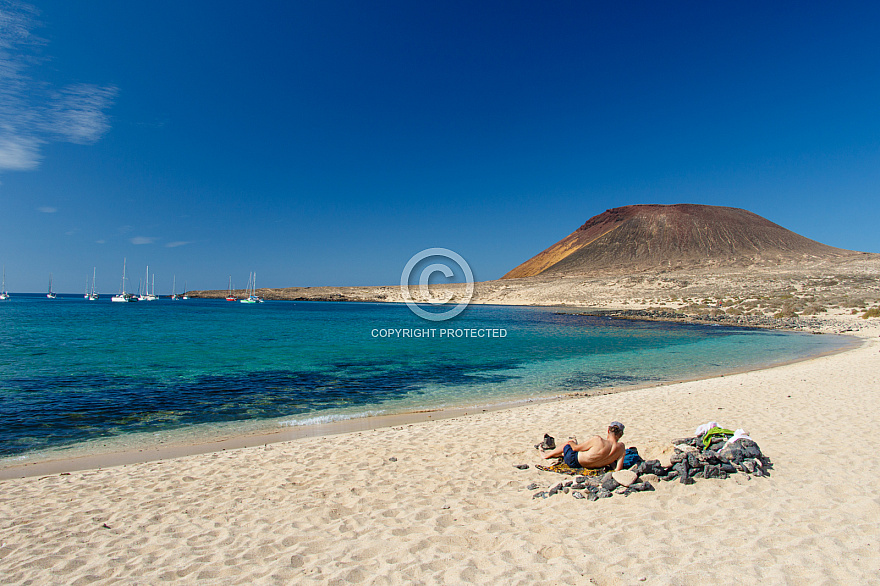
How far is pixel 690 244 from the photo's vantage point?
115125 mm

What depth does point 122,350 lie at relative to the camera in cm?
2252

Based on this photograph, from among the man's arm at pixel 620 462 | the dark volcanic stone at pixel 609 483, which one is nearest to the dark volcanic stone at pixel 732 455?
the man's arm at pixel 620 462

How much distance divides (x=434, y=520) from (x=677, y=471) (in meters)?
3.51

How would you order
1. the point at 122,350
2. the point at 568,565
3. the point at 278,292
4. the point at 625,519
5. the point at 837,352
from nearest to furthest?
1. the point at 568,565
2. the point at 625,519
3. the point at 837,352
4. the point at 122,350
5. the point at 278,292

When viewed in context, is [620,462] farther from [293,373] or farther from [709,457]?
[293,373]

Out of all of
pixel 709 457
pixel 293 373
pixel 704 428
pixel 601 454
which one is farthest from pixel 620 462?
pixel 293 373

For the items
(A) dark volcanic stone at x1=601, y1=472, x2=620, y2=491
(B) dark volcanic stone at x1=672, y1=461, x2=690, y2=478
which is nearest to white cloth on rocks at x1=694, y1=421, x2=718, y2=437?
(B) dark volcanic stone at x1=672, y1=461, x2=690, y2=478

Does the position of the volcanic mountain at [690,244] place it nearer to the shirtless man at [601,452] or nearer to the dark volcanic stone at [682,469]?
the dark volcanic stone at [682,469]

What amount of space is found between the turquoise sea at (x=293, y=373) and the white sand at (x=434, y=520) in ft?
11.6

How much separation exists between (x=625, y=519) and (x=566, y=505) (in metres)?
0.71

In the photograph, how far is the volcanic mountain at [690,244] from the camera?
332ft

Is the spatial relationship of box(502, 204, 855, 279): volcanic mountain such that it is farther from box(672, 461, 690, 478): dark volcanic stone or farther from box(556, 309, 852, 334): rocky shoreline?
box(672, 461, 690, 478): dark volcanic stone

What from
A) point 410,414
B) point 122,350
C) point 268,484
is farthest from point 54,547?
point 122,350

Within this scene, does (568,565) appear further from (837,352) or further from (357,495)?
(837,352)
